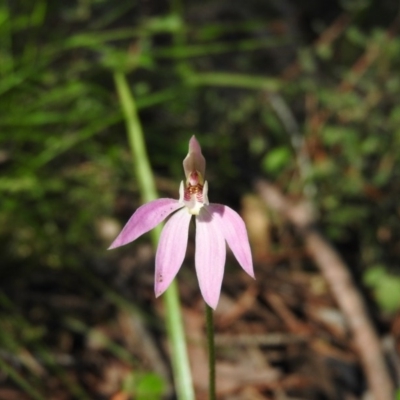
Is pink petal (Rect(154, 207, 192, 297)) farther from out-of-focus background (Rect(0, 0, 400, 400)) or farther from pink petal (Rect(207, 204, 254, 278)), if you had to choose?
out-of-focus background (Rect(0, 0, 400, 400))

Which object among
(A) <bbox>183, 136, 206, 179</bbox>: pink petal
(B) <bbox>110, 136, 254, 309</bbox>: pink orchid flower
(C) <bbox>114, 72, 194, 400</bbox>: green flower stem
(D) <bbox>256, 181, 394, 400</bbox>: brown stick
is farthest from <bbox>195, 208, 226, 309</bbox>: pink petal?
(D) <bbox>256, 181, 394, 400</bbox>: brown stick

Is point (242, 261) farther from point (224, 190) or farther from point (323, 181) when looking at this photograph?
point (224, 190)

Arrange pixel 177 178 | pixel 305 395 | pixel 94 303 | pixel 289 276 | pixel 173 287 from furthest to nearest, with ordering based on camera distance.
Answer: pixel 177 178, pixel 289 276, pixel 94 303, pixel 305 395, pixel 173 287

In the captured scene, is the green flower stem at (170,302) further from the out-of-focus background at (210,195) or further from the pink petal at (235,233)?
the pink petal at (235,233)

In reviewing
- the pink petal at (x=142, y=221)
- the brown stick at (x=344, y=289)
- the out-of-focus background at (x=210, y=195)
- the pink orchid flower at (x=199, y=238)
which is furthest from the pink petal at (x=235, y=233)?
the brown stick at (x=344, y=289)

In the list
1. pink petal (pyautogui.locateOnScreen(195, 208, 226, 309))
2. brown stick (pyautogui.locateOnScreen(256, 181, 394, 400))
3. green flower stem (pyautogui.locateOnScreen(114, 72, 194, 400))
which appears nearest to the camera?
pink petal (pyautogui.locateOnScreen(195, 208, 226, 309))

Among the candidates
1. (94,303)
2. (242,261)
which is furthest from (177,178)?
(242,261)
